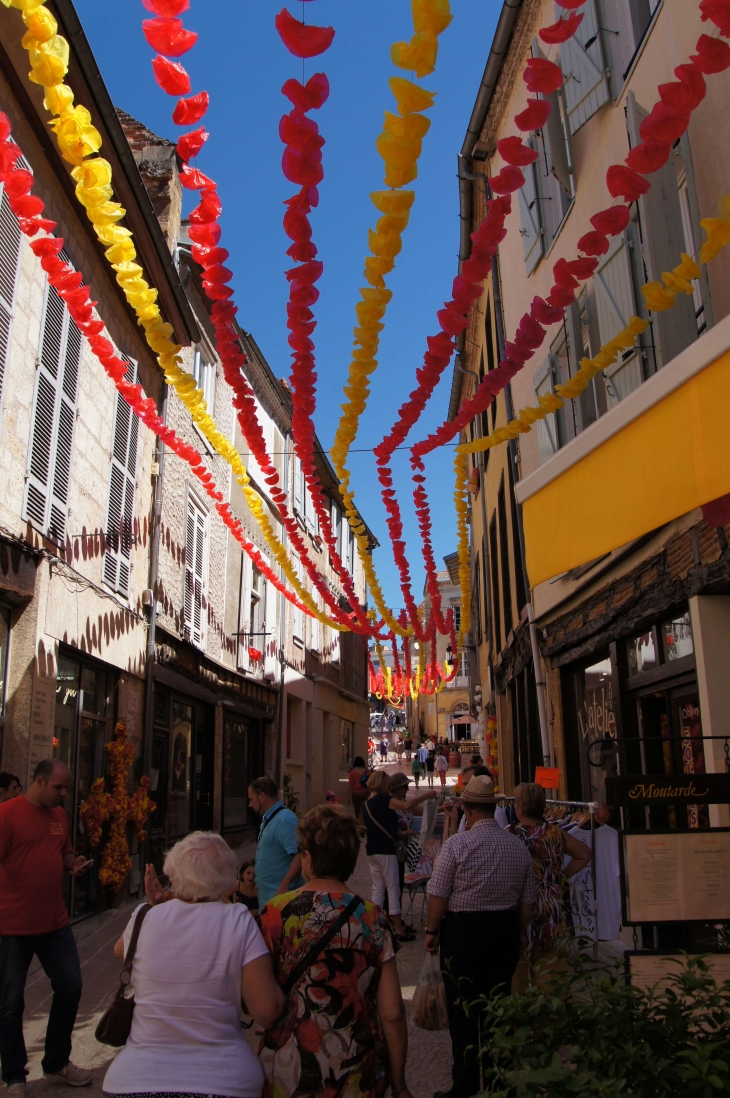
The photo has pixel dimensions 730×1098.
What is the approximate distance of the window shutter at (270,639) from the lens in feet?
58.4

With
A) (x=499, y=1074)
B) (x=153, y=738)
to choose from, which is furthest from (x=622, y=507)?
(x=153, y=738)

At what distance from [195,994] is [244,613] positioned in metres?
13.9

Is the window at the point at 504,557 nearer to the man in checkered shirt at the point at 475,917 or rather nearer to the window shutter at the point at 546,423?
the window shutter at the point at 546,423

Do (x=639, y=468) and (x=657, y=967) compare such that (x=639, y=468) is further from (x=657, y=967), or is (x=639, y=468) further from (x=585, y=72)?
(x=585, y=72)

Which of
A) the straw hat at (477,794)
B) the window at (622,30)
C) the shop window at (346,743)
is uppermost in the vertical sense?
the window at (622,30)

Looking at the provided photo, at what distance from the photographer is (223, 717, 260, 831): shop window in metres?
14.9

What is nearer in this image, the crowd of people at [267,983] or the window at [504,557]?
the crowd of people at [267,983]

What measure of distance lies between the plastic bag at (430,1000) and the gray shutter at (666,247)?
393 centimetres

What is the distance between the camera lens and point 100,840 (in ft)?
30.0

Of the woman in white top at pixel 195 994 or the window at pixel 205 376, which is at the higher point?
the window at pixel 205 376

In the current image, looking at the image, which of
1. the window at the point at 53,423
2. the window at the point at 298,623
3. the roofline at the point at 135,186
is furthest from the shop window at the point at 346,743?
the window at the point at 53,423

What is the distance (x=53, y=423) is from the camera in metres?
8.12

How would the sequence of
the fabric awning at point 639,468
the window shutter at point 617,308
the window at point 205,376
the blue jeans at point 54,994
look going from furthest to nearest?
the window at point 205,376 → the window shutter at point 617,308 → the blue jeans at point 54,994 → the fabric awning at point 639,468

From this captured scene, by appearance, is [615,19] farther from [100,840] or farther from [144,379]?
[100,840]
